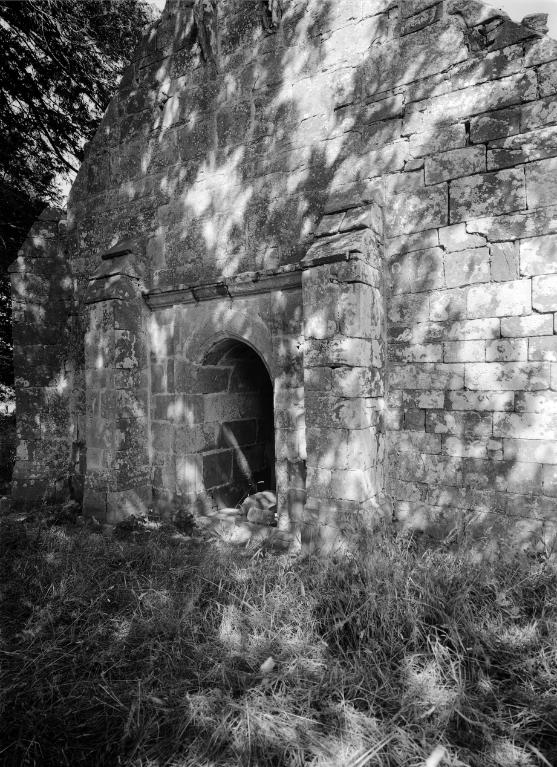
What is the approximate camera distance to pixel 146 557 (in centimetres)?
429

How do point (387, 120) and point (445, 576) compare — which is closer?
point (445, 576)

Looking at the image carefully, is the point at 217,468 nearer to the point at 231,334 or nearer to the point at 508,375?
the point at 231,334

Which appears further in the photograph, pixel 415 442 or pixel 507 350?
pixel 415 442

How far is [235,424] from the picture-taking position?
6.21 meters

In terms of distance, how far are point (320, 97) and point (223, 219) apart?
1607 millimetres

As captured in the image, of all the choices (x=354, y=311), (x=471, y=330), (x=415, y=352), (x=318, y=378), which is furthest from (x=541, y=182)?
(x=318, y=378)

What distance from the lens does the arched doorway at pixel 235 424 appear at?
227 inches

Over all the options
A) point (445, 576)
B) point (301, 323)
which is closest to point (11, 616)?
point (445, 576)

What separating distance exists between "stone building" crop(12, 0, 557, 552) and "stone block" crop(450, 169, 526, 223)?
0.02 metres

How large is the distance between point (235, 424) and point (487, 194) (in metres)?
3.94

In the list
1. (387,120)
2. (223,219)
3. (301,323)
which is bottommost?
(301,323)

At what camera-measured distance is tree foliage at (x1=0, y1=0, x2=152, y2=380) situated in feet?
25.4

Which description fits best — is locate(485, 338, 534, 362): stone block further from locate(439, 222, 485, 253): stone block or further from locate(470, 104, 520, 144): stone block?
locate(470, 104, 520, 144): stone block

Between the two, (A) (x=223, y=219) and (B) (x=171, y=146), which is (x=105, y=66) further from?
(A) (x=223, y=219)
